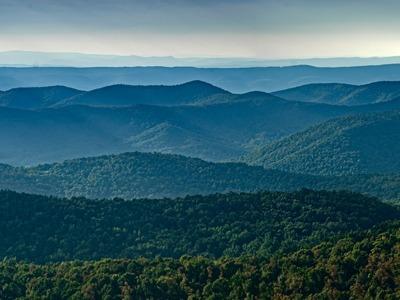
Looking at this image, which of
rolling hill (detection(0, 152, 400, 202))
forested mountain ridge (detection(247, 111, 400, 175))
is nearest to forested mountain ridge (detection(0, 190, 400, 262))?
rolling hill (detection(0, 152, 400, 202))

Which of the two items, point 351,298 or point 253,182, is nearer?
point 351,298

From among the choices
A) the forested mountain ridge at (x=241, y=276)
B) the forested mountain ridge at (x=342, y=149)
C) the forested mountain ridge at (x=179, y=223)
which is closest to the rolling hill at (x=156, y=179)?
the forested mountain ridge at (x=342, y=149)

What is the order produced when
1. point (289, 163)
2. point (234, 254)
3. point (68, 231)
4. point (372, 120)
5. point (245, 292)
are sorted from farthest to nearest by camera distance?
1. point (372, 120)
2. point (289, 163)
3. point (68, 231)
4. point (234, 254)
5. point (245, 292)

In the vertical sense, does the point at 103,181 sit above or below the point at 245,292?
below

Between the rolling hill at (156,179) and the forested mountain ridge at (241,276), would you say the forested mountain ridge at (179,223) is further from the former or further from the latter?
the rolling hill at (156,179)

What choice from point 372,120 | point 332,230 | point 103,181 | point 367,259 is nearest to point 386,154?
point 372,120

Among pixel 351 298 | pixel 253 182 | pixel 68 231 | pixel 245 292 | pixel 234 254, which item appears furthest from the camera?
pixel 253 182

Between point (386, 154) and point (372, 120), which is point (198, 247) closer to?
point (386, 154)

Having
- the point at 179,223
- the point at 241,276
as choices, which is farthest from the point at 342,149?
the point at 241,276
